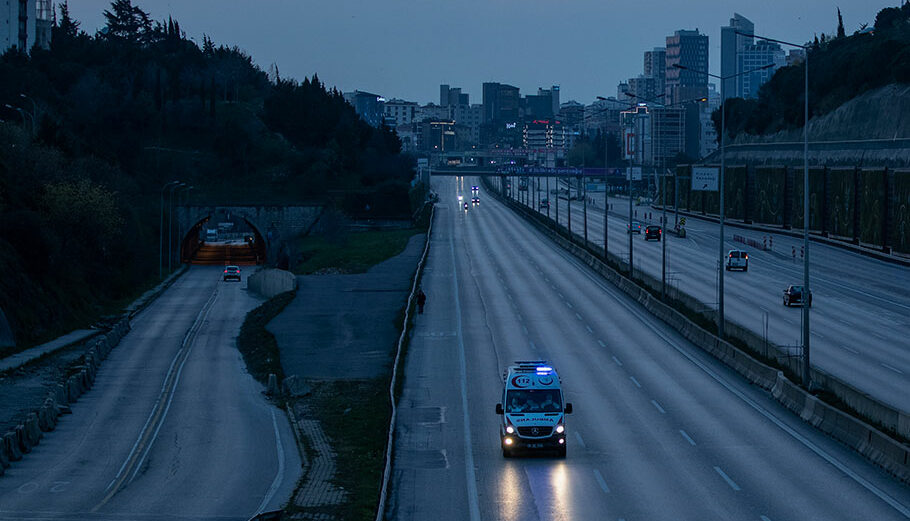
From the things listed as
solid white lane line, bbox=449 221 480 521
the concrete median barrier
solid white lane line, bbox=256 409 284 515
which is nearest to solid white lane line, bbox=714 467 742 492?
solid white lane line, bbox=449 221 480 521

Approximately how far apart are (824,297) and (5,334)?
4378cm

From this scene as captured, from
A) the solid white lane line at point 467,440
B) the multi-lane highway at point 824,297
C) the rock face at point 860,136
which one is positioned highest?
the rock face at point 860,136

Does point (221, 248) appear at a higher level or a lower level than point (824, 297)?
lower

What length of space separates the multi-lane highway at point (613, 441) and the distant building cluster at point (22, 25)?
367ft

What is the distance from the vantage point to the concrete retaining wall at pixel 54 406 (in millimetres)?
31266

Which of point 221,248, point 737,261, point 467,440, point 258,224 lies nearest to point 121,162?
point 221,248

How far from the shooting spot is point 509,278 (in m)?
78.5

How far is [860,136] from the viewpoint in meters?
112

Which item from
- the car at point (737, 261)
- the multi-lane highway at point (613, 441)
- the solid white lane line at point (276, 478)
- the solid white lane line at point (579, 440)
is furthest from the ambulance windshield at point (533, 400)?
the car at point (737, 261)

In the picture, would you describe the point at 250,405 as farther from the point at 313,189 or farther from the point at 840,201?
the point at 313,189

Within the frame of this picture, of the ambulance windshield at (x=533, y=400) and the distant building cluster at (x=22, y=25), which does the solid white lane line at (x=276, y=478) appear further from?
the distant building cluster at (x=22, y=25)

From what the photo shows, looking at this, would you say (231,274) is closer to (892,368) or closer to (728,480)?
(892,368)

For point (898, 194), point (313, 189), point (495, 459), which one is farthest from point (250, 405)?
point (313, 189)

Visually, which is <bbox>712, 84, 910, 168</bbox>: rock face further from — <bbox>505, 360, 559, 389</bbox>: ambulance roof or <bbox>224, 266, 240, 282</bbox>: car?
<bbox>505, 360, 559, 389</bbox>: ambulance roof
